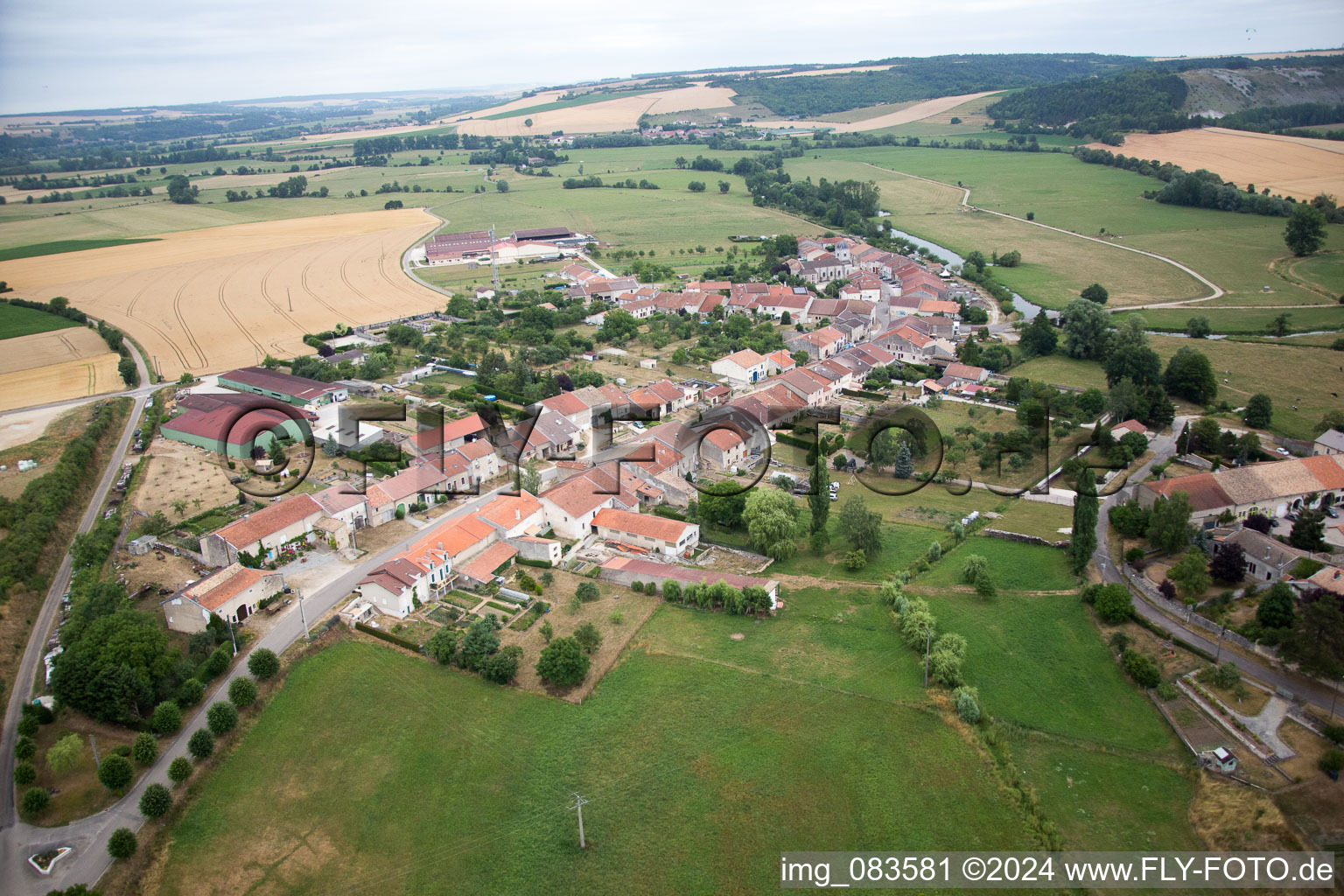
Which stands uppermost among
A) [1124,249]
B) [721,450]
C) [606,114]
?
[606,114]

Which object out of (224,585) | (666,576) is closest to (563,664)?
(666,576)

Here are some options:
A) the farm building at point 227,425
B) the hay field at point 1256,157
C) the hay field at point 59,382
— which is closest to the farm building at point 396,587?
the farm building at point 227,425

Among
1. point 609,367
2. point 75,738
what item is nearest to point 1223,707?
→ point 75,738

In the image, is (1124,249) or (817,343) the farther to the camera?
(1124,249)

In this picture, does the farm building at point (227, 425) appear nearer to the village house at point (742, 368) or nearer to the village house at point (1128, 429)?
the village house at point (742, 368)

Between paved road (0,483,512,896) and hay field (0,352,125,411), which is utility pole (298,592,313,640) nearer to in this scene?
paved road (0,483,512,896)

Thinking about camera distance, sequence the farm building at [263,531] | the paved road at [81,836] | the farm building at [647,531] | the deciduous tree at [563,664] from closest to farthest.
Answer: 1. the paved road at [81,836]
2. the deciduous tree at [563,664]
3. the farm building at [263,531]
4. the farm building at [647,531]

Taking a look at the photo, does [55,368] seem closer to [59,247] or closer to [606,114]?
[59,247]
